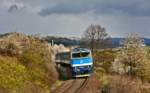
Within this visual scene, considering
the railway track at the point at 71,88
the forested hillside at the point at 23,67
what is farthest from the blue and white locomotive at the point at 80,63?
the railway track at the point at 71,88

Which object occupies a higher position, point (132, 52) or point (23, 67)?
point (23, 67)

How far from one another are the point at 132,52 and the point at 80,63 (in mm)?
29710

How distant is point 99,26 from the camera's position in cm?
12488

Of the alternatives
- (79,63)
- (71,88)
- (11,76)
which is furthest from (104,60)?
(11,76)

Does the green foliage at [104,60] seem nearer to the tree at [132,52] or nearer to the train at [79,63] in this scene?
the tree at [132,52]

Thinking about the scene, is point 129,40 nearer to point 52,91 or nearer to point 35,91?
point 52,91

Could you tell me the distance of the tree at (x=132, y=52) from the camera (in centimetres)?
8531

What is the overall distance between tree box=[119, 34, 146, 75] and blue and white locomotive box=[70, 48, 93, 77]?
1881cm

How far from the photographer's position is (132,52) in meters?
89.4

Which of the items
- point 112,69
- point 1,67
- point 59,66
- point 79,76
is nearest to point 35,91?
point 1,67

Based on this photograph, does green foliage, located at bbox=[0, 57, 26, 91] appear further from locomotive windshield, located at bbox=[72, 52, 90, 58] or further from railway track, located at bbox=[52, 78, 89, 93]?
locomotive windshield, located at bbox=[72, 52, 90, 58]

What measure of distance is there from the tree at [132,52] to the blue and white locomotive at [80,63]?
1881 centimetres

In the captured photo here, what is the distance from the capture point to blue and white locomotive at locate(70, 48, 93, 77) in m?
60.8

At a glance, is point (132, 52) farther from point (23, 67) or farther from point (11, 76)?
point (11, 76)
